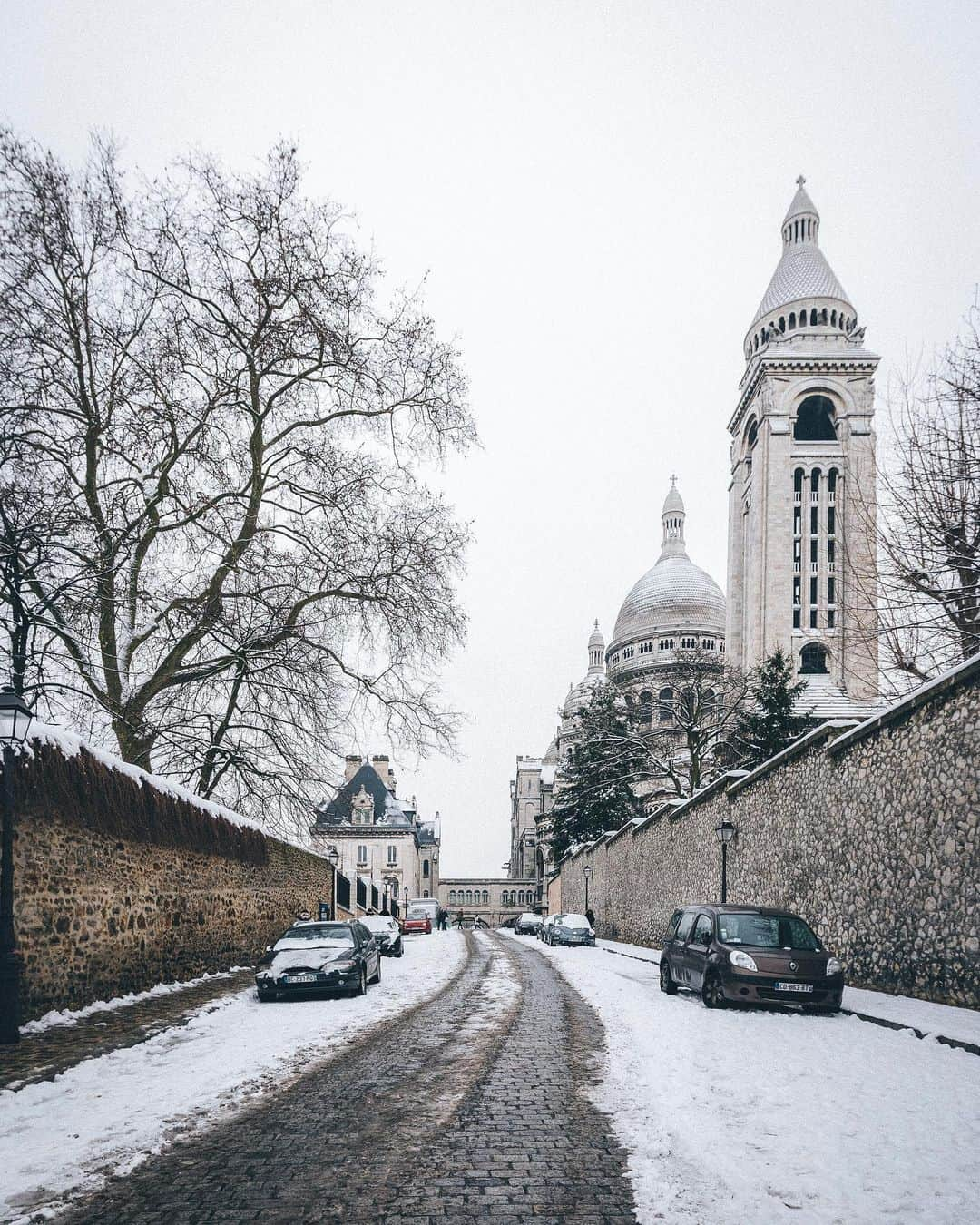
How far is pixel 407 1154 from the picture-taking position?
5426mm

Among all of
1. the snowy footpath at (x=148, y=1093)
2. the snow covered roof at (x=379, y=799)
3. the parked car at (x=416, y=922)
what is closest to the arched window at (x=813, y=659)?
the snow covered roof at (x=379, y=799)

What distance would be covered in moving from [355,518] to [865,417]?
70.8 m

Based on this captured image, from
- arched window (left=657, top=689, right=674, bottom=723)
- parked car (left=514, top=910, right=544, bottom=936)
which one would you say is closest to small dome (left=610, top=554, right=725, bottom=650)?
arched window (left=657, top=689, right=674, bottom=723)

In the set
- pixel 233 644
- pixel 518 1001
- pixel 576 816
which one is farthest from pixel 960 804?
pixel 576 816

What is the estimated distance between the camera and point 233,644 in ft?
60.2

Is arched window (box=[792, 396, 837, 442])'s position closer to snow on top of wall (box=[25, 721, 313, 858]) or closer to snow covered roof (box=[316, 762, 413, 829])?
snow covered roof (box=[316, 762, 413, 829])

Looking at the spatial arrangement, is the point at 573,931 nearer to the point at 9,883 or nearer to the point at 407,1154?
the point at 9,883

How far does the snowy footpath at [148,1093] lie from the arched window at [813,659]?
70758 millimetres

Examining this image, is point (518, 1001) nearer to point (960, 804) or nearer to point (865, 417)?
point (960, 804)

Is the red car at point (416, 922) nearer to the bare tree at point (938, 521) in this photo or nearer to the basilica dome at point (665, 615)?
the bare tree at point (938, 521)

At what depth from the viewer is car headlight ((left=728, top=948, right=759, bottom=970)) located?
12.3 meters

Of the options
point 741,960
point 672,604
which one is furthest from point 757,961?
point 672,604

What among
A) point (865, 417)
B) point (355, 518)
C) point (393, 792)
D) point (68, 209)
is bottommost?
point (393, 792)

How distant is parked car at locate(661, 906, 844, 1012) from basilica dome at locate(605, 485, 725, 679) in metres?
87.4
